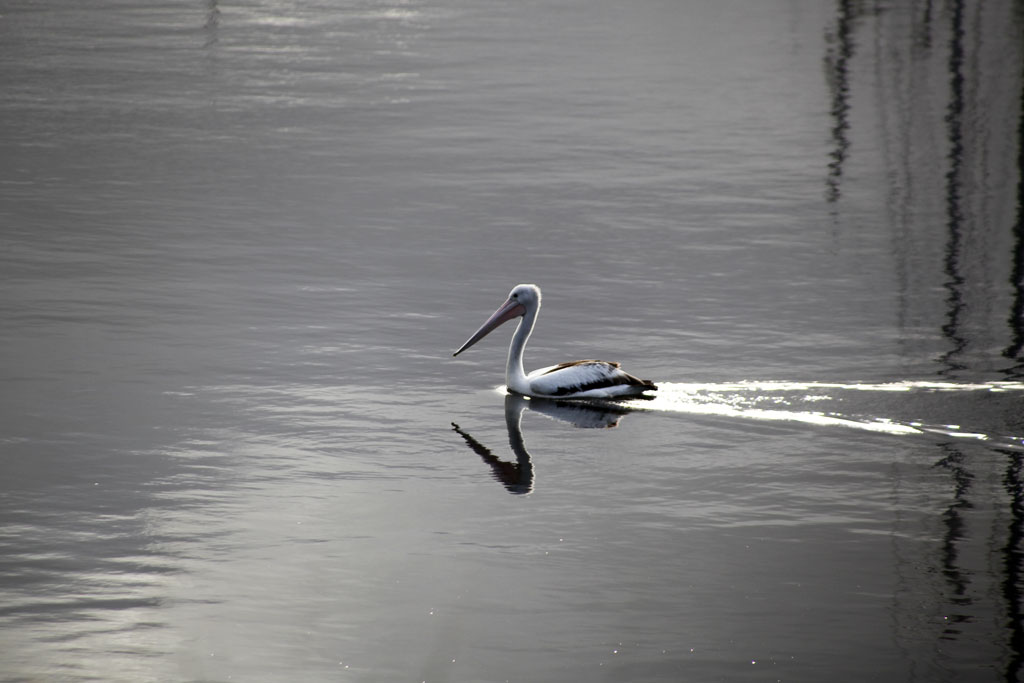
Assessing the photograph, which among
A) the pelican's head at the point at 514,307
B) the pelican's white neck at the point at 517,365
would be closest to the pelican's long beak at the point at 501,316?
the pelican's head at the point at 514,307

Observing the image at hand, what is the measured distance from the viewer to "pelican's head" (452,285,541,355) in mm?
12609

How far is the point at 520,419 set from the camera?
448 inches

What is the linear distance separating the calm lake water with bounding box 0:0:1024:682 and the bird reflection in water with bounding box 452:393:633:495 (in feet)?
0.14

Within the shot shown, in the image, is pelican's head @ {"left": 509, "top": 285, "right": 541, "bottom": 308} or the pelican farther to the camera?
pelican's head @ {"left": 509, "top": 285, "right": 541, "bottom": 308}

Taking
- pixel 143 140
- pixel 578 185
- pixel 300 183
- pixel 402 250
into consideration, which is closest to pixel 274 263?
pixel 402 250

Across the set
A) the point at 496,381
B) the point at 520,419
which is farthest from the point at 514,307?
the point at 520,419

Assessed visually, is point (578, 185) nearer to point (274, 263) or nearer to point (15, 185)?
point (274, 263)

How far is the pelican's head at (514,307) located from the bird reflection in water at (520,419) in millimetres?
833

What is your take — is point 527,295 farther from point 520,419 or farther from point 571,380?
point 520,419

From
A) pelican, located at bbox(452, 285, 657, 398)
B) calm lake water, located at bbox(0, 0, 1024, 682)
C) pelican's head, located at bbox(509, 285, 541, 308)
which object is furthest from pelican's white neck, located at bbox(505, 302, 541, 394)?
pelican's head, located at bbox(509, 285, 541, 308)

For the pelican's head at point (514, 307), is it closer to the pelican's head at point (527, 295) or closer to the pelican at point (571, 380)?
the pelican's head at point (527, 295)

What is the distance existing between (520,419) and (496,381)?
1.01 m

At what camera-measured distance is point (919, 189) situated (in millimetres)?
19828

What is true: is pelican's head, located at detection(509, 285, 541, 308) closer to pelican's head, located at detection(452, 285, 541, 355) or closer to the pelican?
pelican's head, located at detection(452, 285, 541, 355)
